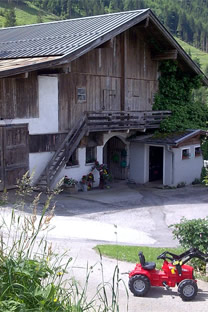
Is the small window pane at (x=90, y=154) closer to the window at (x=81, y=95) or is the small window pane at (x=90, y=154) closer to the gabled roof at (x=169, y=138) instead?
the window at (x=81, y=95)

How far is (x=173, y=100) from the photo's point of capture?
2619 centimetres

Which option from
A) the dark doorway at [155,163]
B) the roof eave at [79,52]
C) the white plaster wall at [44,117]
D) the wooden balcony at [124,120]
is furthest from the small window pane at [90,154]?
the roof eave at [79,52]

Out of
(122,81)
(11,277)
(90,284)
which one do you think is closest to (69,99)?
(122,81)

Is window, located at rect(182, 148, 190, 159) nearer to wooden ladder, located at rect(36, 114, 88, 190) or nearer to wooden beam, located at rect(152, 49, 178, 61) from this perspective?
wooden beam, located at rect(152, 49, 178, 61)

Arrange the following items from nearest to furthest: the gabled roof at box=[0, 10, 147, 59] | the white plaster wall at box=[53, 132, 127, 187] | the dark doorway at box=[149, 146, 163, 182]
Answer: the gabled roof at box=[0, 10, 147, 59] < the white plaster wall at box=[53, 132, 127, 187] < the dark doorway at box=[149, 146, 163, 182]

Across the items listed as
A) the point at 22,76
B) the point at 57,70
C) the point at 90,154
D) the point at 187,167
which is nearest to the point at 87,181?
the point at 90,154

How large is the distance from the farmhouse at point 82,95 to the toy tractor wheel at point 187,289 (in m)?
10.9

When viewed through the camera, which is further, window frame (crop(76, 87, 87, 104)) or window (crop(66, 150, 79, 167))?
window frame (crop(76, 87, 87, 104))

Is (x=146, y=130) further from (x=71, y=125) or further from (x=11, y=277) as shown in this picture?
(x=11, y=277)

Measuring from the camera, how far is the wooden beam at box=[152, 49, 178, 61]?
79.9 ft

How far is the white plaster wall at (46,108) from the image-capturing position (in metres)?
19.3

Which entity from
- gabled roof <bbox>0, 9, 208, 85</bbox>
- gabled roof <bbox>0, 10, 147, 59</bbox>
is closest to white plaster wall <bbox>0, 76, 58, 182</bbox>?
gabled roof <bbox>0, 9, 208, 85</bbox>

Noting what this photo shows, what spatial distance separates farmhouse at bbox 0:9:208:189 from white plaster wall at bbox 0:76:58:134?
0.04m

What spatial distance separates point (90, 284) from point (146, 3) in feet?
547
